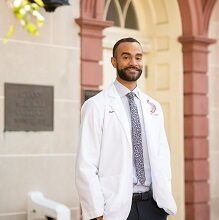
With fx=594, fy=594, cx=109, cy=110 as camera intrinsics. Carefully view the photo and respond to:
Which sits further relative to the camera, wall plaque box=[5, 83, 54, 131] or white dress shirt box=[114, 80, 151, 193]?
wall plaque box=[5, 83, 54, 131]

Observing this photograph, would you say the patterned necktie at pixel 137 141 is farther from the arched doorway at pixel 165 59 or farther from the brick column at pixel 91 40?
the arched doorway at pixel 165 59

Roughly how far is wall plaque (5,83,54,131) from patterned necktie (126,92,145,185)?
2.61 m

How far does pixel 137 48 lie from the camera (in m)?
3.46

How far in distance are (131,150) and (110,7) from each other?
456 cm

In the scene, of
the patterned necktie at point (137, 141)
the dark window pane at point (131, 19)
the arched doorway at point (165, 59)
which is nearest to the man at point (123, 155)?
the patterned necktie at point (137, 141)

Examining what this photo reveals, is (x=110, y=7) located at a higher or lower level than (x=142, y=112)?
higher

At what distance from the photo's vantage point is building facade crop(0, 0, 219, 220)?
600cm

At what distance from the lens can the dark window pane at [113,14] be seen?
7.64 meters

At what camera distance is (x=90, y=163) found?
3.29 m

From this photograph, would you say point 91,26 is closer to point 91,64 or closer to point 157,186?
point 91,64

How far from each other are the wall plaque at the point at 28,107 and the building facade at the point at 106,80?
6 centimetres

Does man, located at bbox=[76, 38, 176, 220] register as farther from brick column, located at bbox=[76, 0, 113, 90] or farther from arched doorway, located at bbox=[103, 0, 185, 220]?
arched doorway, located at bbox=[103, 0, 185, 220]

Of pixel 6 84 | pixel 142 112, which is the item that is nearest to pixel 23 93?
pixel 6 84


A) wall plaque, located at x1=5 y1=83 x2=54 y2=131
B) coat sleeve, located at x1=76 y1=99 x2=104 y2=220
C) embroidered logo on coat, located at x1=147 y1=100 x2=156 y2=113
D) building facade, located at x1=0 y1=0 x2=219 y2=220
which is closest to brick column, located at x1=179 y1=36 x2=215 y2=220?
building facade, located at x1=0 y1=0 x2=219 y2=220
